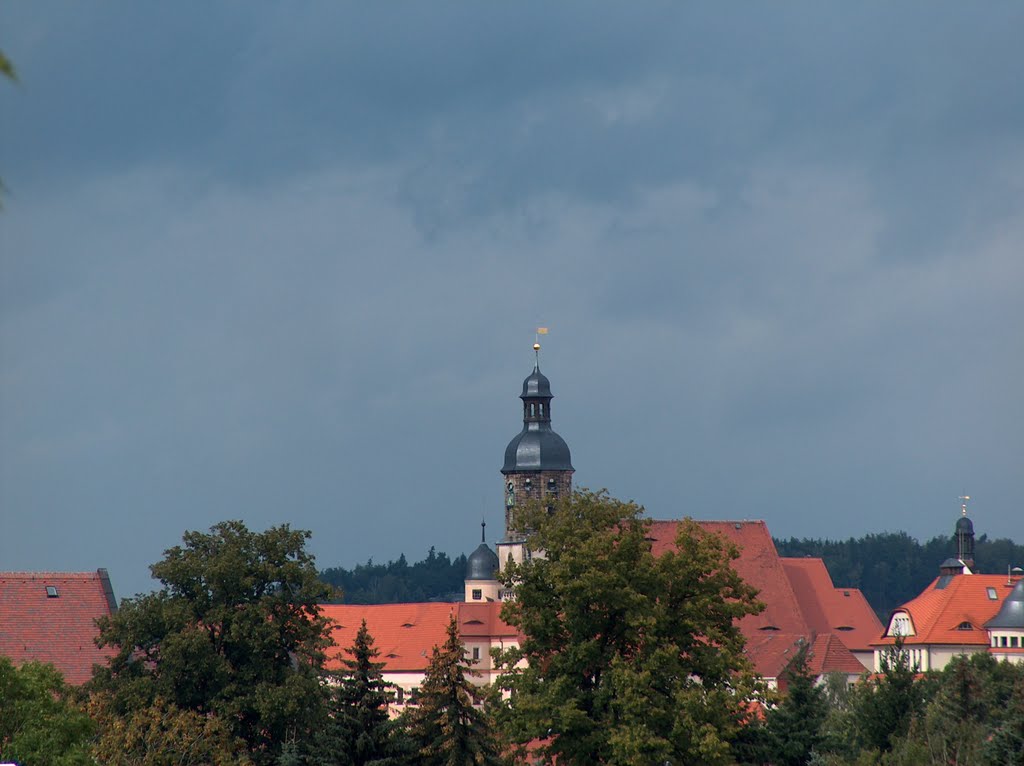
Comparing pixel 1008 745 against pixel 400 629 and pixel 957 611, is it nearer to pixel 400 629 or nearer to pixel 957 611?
pixel 957 611

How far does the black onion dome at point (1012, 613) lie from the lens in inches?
4267

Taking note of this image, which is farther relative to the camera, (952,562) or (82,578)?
(952,562)

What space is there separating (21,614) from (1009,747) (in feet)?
90.8

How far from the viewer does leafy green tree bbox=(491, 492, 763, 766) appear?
3981 cm

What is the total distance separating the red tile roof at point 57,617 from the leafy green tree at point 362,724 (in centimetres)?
1306

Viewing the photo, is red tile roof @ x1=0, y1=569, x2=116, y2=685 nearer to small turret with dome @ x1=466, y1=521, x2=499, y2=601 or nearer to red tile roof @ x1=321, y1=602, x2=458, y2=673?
red tile roof @ x1=321, y1=602, x2=458, y2=673

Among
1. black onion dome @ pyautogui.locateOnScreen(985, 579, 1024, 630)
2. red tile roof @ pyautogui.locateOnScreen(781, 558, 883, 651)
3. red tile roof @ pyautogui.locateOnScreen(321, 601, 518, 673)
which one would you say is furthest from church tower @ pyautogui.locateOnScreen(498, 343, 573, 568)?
black onion dome @ pyautogui.locateOnScreen(985, 579, 1024, 630)

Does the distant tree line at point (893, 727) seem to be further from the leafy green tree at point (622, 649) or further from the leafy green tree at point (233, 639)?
the leafy green tree at point (233, 639)

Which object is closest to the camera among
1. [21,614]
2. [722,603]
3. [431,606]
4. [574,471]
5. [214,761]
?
[214,761]

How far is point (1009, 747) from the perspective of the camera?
39344 mm

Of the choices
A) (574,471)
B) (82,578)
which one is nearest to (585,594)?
(82,578)

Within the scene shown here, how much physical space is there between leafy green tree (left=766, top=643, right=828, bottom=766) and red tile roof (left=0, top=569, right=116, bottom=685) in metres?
18.7

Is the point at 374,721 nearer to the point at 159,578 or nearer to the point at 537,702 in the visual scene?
the point at 537,702

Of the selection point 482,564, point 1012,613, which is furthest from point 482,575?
point 1012,613
